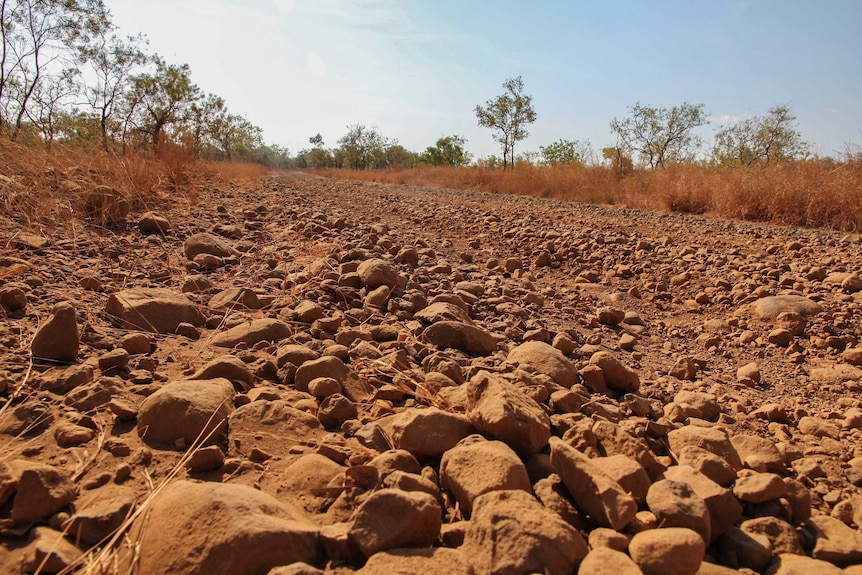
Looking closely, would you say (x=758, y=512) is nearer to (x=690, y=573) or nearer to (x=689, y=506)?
(x=689, y=506)

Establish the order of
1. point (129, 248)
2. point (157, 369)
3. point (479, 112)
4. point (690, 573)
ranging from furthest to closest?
point (479, 112), point (129, 248), point (157, 369), point (690, 573)

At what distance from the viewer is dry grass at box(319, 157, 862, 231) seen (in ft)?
16.8

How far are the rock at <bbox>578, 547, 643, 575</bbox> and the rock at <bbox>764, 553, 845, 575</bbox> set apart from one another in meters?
0.32

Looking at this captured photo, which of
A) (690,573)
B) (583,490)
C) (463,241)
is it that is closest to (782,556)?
(690,573)

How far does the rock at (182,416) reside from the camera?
1281 millimetres

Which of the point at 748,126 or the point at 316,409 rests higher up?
the point at 748,126

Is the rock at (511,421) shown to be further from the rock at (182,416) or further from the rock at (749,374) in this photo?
the rock at (749,374)

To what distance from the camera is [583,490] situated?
1073mm

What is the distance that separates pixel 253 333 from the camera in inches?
78.5

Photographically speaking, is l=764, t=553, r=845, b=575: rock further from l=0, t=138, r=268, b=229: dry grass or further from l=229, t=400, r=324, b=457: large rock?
l=0, t=138, r=268, b=229: dry grass

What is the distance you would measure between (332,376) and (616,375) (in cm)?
102

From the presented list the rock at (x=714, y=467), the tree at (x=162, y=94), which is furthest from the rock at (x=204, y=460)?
the tree at (x=162, y=94)

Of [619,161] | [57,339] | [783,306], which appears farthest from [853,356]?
[619,161]

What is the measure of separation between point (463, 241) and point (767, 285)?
102 inches
